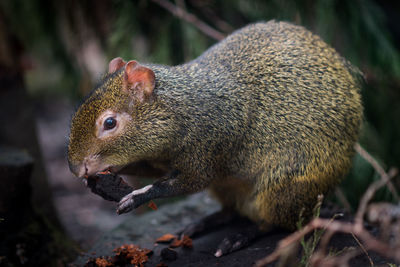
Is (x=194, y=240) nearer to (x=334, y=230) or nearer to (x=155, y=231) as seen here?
(x=155, y=231)

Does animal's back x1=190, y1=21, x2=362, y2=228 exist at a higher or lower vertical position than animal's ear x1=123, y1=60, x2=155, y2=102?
lower

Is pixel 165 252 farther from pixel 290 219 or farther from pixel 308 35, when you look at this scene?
pixel 308 35

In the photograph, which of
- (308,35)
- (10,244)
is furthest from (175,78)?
(10,244)

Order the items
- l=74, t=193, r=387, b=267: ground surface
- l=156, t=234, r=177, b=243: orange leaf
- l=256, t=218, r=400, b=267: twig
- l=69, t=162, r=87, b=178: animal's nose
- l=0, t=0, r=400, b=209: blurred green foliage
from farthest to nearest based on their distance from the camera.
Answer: l=0, t=0, r=400, b=209: blurred green foliage < l=156, t=234, r=177, b=243: orange leaf < l=74, t=193, r=387, b=267: ground surface < l=69, t=162, r=87, b=178: animal's nose < l=256, t=218, r=400, b=267: twig

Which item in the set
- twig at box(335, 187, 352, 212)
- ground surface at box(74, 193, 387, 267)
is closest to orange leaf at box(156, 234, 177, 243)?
ground surface at box(74, 193, 387, 267)

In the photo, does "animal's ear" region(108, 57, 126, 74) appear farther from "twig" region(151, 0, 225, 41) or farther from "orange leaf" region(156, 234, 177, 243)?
"twig" region(151, 0, 225, 41)

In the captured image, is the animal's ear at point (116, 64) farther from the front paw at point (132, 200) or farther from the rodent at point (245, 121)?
the front paw at point (132, 200)

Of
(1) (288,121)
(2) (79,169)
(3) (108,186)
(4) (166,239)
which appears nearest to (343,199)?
(1) (288,121)
